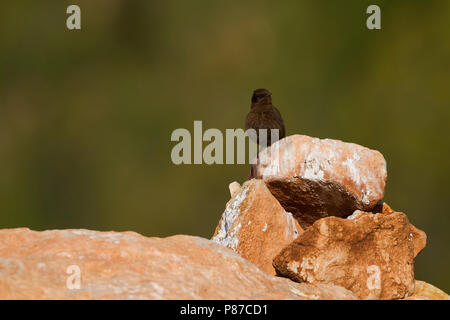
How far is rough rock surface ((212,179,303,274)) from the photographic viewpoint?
6.63 m

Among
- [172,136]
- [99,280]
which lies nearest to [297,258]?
→ [99,280]

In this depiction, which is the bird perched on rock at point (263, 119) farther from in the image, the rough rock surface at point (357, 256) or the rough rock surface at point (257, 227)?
the rough rock surface at point (357, 256)

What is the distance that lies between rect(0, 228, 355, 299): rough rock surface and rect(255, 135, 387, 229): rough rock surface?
1625 mm

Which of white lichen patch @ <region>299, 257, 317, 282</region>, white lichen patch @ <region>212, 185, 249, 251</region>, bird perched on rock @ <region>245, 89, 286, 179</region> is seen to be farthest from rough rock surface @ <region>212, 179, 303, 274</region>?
bird perched on rock @ <region>245, 89, 286, 179</region>

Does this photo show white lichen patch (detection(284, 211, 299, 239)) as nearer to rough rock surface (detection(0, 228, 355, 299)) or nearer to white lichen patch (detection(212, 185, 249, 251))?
white lichen patch (detection(212, 185, 249, 251))

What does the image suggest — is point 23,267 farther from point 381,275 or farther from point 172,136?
point 172,136

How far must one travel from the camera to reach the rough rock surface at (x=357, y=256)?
5.57 metres

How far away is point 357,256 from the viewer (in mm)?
5773

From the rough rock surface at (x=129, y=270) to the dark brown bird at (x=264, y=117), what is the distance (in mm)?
2966

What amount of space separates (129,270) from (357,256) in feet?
7.48

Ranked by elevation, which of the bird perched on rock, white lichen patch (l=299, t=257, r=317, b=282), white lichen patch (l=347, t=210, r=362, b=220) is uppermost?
the bird perched on rock

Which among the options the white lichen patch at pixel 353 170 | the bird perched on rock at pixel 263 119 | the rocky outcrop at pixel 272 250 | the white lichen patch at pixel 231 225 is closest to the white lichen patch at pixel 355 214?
the rocky outcrop at pixel 272 250

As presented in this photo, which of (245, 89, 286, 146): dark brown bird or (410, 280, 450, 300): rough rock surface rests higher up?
(245, 89, 286, 146): dark brown bird

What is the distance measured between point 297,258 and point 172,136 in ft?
35.6
